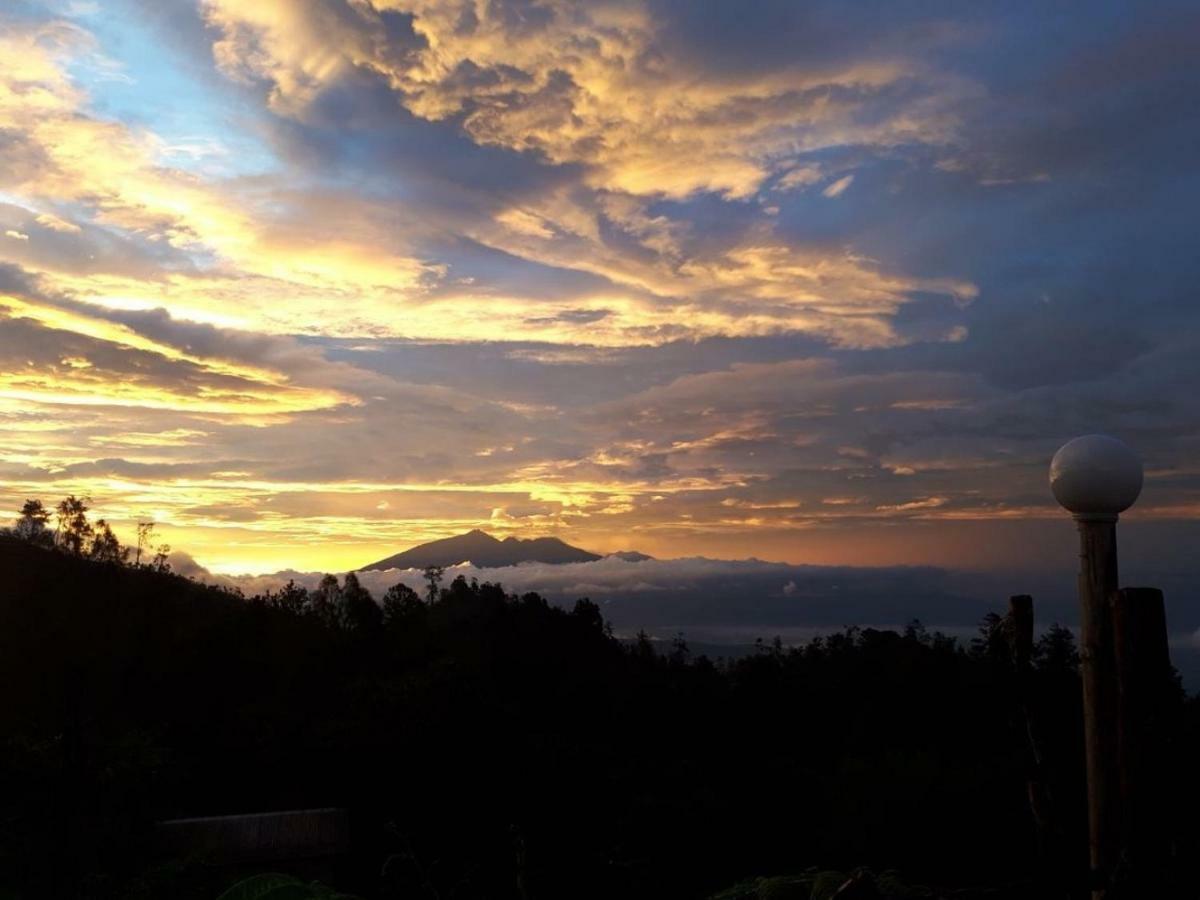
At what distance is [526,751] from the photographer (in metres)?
11.0

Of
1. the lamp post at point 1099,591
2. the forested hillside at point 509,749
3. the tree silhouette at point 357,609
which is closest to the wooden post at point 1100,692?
the lamp post at point 1099,591

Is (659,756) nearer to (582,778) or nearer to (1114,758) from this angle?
(582,778)

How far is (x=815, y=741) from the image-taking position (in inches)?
635

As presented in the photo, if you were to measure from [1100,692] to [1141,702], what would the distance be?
1.07 ft

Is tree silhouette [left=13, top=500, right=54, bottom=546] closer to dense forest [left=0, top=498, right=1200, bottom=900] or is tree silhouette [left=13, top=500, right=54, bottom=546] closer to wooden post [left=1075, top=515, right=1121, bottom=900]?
dense forest [left=0, top=498, right=1200, bottom=900]

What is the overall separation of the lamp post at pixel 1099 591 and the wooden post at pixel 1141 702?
64 millimetres

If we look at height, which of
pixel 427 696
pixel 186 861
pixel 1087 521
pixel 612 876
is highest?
pixel 1087 521

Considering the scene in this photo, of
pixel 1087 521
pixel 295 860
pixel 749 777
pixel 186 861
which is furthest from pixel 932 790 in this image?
pixel 1087 521

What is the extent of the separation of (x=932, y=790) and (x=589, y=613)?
30.9 ft

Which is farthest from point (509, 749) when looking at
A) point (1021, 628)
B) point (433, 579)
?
point (433, 579)

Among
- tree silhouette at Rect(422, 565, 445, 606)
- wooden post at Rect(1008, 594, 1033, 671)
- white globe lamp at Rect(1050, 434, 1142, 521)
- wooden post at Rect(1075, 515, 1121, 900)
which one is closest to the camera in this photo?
wooden post at Rect(1008, 594, 1033, 671)

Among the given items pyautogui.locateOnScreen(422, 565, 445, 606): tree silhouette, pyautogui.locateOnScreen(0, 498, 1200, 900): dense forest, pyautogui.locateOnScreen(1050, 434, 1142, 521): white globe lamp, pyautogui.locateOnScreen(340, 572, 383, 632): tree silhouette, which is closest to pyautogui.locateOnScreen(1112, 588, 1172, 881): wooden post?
pyautogui.locateOnScreen(0, 498, 1200, 900): dense forest

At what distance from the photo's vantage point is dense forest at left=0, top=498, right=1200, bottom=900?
17.0 feet

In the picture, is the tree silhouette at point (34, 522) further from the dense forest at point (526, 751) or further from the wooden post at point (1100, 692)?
the wooden post at point (1100, 692)
